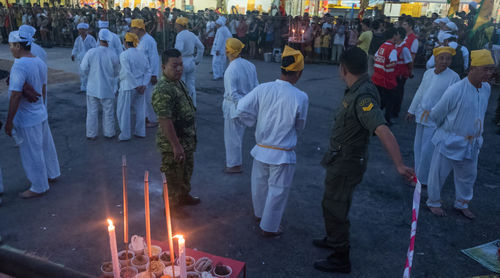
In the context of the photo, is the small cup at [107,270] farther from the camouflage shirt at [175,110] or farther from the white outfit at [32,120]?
the white outfit at [32,120]

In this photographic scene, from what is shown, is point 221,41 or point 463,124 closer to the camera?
point 463,124

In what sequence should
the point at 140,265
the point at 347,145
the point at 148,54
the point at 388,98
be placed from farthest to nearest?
the point at 388,98, the point at 148,54, the point at 347,145, the point at 140,265

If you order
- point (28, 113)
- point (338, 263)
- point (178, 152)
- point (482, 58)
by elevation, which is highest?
point (482, 58)

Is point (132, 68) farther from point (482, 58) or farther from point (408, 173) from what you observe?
point (408, 173)

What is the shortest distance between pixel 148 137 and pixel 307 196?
3.53 m

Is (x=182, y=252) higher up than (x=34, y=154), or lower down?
higher up

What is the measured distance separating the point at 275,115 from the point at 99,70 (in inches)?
167

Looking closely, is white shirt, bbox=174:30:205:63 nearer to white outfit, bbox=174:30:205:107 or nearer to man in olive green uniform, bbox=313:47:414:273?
white outfit, bbox=174:30:205:107

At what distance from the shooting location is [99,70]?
21.6ft

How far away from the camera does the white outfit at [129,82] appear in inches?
263

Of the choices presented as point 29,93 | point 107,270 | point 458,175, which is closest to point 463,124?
point 458,175

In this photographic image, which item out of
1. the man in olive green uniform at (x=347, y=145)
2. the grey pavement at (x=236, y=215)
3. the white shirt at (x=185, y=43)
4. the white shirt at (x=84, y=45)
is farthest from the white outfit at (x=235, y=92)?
the white shirt at (x=84, y=45)

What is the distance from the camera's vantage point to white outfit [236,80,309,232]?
3.56 m

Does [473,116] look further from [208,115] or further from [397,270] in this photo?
[208,115]
